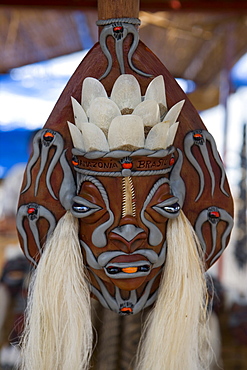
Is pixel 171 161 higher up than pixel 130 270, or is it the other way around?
pixel 171 161

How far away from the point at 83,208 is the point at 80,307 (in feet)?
0.48

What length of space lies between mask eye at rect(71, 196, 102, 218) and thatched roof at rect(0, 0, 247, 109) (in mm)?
1813

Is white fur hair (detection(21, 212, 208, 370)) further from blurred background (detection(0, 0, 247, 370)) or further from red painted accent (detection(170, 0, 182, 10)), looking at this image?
red painted accent (detection(170, 0, 182, 10))

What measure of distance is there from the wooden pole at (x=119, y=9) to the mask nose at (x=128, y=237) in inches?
11.2

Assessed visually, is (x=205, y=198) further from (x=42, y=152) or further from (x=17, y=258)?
(x=17, y=258)

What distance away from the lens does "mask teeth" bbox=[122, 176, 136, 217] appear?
1.86ft

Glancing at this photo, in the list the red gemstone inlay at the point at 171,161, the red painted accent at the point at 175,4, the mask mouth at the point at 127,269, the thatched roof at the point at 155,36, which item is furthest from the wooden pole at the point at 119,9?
the thatched roof at the point at 155,36

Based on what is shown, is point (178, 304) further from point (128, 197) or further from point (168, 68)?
point (168, 68)

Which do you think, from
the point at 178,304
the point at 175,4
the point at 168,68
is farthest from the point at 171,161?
the point at 168,68

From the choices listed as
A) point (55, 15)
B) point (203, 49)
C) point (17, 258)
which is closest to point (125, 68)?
point (17, 258)

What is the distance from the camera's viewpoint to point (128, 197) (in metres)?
0.57

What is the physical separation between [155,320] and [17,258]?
0.83 metres

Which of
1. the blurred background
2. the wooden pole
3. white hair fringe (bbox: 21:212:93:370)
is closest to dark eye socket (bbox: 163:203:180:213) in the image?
white hair fringe (bbox: 21:212:93:370)

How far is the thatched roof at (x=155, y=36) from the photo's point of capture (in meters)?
2.37
